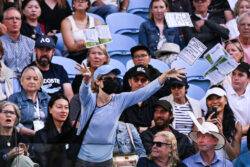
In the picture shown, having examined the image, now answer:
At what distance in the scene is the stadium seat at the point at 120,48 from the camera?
43.3ft

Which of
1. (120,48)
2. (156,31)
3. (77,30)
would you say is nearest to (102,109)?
(77,30)

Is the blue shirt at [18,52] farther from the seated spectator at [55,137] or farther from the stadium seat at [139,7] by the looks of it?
the stadium seat at [139,7]

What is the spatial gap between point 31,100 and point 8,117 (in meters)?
0.88

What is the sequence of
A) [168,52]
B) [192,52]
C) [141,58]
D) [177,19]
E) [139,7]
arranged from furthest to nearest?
[139,7] → [177,19] → [168,52] → [141,58] → [192,52]

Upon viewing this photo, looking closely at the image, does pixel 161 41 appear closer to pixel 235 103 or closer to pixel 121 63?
pixel 121 63

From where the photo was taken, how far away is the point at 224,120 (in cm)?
1126

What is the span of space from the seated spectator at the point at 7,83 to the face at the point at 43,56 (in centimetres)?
35

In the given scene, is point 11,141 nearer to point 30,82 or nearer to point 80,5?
point 30,82

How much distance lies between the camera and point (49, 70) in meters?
11.8

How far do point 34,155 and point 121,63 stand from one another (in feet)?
10.2

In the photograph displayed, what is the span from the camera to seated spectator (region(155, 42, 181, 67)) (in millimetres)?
12969

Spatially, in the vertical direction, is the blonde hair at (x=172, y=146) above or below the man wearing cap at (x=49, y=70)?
below

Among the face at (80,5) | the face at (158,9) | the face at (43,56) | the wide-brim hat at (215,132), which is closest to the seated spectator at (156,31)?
the face at (158,9)

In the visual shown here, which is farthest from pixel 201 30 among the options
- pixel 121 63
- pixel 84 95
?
pixel 84 95
